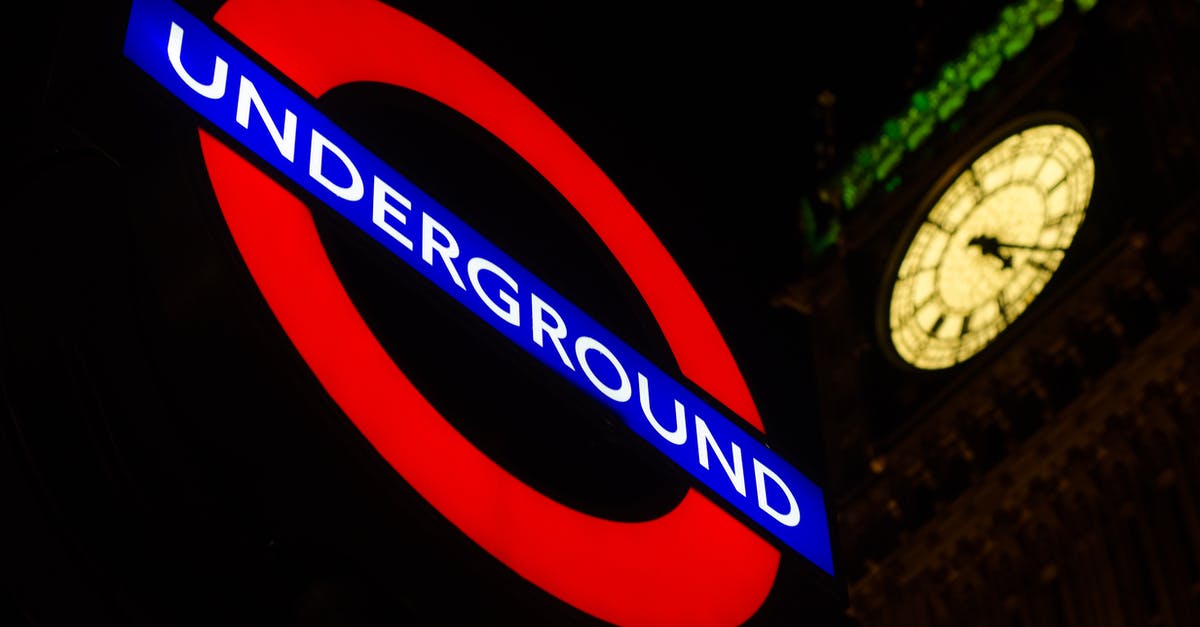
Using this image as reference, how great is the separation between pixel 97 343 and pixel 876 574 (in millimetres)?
17826

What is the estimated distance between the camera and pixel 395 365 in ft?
14.6

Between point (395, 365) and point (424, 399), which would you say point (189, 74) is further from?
point (424, 399)

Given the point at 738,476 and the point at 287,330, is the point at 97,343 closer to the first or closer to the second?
the point at 287,330

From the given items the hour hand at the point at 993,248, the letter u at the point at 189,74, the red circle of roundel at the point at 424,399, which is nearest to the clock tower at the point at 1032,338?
the hour hand at the point at 993,248

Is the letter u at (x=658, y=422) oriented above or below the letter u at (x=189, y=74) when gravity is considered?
below

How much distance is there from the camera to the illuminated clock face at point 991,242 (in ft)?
70.7

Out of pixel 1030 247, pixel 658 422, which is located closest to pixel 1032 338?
pixel 1030 247

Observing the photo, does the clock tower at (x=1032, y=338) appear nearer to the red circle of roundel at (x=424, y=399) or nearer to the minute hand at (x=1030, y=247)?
the minute hand at (x=1030, y=247)

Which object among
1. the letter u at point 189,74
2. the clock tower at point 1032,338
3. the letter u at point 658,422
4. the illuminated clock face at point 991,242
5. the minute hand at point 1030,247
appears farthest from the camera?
the illuminated clock face at point 991,242

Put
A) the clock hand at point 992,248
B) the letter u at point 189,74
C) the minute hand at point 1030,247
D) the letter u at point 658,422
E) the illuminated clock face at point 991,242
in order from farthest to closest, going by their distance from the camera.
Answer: the clock hand at point 992,248
the illuminated clock face at point 991,242
the minute hand at point 1030,247
the letter u at point 658,422
the letter u at point 189,74

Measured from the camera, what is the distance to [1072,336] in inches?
819

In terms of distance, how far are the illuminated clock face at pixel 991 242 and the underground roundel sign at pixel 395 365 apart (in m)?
17.0

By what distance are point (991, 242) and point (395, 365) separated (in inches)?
719

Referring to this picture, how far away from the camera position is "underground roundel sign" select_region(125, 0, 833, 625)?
4.24m
